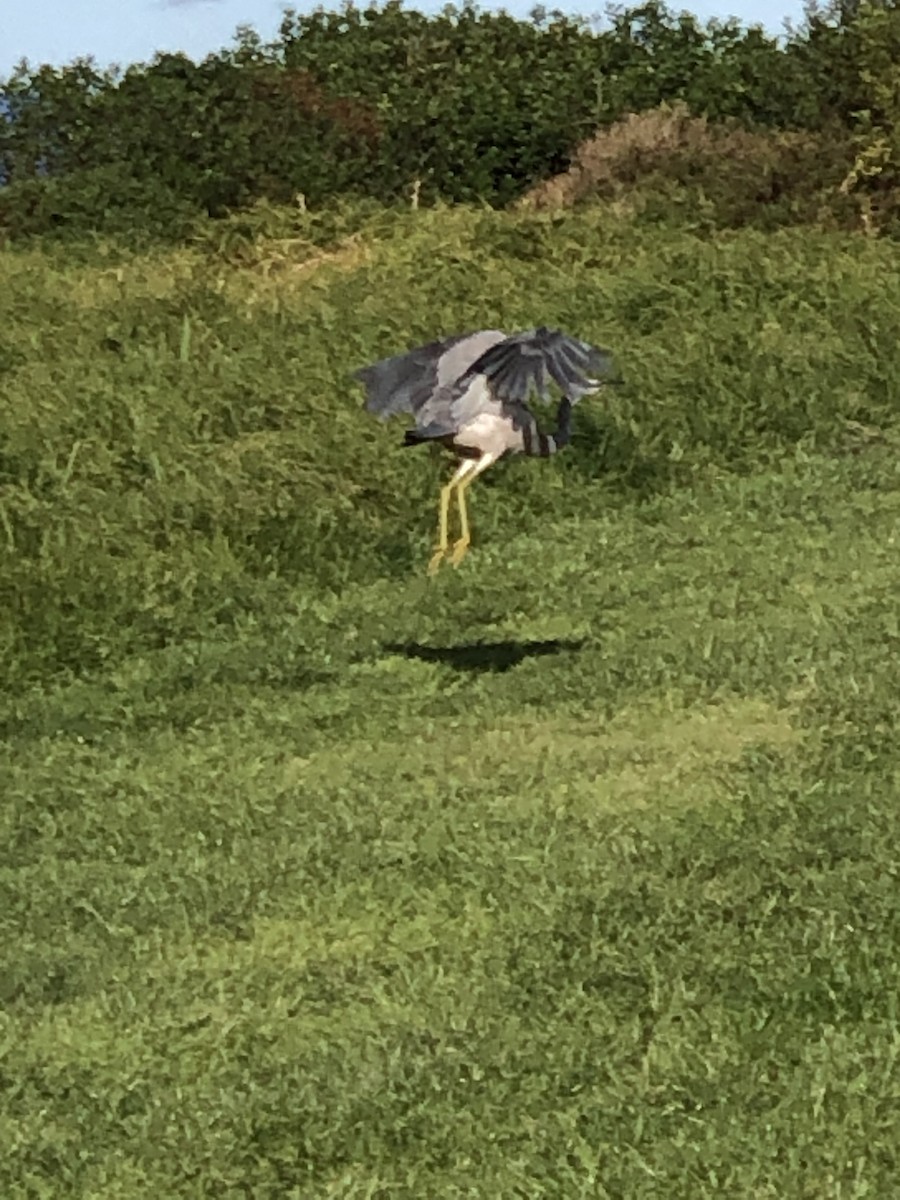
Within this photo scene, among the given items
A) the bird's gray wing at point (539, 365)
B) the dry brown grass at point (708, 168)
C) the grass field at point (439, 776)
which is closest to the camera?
the grass field at point (439, 776)

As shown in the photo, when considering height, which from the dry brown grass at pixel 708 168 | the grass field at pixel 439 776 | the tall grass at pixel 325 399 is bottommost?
the grass field at pixel 439 776

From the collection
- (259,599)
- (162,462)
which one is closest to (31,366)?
(162,462)

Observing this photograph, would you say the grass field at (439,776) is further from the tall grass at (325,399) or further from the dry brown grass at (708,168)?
the dry brown grass at (708,168)

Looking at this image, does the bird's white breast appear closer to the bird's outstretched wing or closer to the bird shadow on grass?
the bird's outstretched wing

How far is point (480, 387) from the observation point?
15.0 feet

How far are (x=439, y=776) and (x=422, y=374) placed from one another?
1.01 meters

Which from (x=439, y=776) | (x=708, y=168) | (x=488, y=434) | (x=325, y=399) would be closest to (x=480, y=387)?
(x=488, y=434)

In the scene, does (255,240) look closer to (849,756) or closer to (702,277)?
(702,277)

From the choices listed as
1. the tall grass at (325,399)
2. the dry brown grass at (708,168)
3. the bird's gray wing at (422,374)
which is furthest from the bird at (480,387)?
the dry brown grass at (708,168)

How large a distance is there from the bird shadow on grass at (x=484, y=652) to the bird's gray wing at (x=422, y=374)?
51.8 inches

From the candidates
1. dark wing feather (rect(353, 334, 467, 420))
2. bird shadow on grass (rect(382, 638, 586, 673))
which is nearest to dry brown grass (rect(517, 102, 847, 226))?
bird shadow on grass (rect(382, 638, 586, 673))

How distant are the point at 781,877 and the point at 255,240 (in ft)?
35.0

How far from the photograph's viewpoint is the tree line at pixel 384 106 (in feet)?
51.1

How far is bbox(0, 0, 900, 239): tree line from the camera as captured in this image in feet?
51.1
